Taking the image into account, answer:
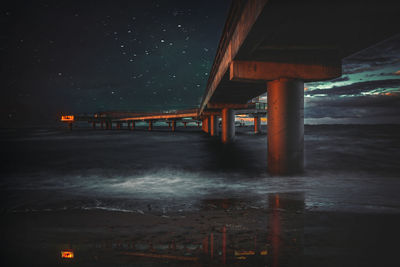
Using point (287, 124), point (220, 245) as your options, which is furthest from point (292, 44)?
point (220, 245)

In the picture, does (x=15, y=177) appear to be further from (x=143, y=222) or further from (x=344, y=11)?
(x=344, y=11)

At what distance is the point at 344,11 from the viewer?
904 centimetres

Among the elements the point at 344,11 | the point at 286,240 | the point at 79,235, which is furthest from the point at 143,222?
the point at 344,11

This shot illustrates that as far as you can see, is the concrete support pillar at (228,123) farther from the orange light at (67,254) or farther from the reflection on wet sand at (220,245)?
the orange light at (67,254)

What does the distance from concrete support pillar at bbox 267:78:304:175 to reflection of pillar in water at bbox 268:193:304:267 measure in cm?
532

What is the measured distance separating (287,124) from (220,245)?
36.7 feet

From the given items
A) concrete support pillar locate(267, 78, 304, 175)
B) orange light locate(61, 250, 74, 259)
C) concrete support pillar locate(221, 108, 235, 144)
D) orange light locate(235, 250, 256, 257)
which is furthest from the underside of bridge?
concrete support pillar locate(221, 108, 235, 144)

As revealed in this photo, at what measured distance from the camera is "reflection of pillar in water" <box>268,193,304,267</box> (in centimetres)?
580

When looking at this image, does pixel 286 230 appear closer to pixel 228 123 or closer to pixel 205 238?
Result: pixel 205 238

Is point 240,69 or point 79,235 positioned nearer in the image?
point 79,235

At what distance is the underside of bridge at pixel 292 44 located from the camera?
901 cm

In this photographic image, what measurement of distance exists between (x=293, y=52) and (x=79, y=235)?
492 inches

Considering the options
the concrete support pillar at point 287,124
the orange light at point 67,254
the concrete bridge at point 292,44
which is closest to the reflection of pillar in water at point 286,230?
the orange light at point 67,254

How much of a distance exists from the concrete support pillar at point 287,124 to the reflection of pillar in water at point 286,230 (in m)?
5.32
